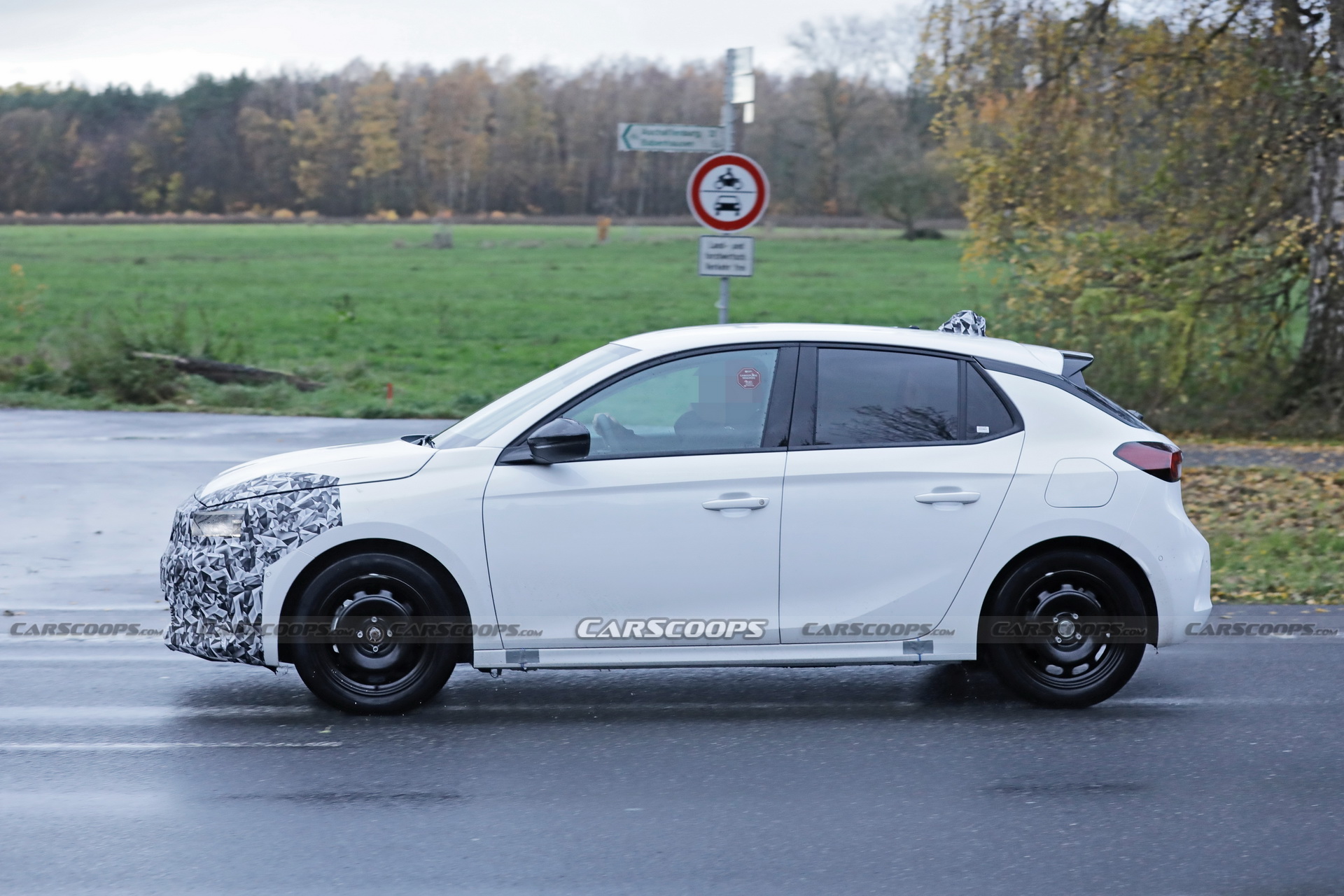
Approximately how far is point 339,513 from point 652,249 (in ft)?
205

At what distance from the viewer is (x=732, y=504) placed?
5.96 meters

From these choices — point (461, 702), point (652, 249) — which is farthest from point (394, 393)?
point (652, 249)

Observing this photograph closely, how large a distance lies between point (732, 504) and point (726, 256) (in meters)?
5.57

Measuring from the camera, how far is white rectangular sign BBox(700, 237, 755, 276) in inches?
442

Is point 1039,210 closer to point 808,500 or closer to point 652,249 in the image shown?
point 808,500

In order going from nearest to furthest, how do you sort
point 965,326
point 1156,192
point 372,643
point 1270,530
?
point 372,643, point 965,326, point 1270,530, point 1156,192

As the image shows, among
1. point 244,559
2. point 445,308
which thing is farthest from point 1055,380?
point 445,308

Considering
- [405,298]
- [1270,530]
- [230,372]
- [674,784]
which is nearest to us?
[674,784]

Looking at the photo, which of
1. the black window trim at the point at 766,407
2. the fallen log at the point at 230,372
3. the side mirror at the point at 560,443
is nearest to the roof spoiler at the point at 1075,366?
the black window trim at the point at 766,407

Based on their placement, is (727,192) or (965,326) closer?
(965,326)

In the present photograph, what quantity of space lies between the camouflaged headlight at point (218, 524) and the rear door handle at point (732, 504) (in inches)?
74.7

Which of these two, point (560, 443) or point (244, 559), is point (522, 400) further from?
point (244, 559)

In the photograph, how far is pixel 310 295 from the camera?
42438 millimetres

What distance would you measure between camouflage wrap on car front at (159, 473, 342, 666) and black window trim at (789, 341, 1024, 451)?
1923 millimetres
